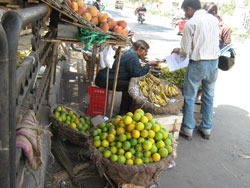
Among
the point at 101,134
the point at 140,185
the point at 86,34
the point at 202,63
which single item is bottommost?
the point at 140,185

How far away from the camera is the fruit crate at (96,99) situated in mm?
4646

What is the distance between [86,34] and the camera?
2906 mm

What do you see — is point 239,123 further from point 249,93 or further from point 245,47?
point 245,47

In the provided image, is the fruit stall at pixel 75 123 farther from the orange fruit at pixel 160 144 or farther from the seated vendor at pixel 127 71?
the seated vendor at pixel 127 71

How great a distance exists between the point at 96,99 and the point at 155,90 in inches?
46.3

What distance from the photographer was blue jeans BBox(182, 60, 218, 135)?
4.10 meters

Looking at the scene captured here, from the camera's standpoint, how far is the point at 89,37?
2.88 m

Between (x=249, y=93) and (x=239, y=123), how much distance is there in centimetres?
251

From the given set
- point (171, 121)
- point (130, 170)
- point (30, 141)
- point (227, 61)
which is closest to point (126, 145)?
point (130, 170)

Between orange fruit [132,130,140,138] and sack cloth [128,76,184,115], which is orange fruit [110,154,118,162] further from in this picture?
sack cloth [128,76,184,115]

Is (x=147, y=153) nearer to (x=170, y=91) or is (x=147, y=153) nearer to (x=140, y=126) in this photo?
(x=140, y=126)

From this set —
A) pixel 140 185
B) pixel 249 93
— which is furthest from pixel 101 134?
pixel 249 93

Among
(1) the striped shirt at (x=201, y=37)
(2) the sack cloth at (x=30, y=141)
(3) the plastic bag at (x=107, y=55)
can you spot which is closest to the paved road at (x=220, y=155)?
(1) the striped shirt at (x=201, y=37)

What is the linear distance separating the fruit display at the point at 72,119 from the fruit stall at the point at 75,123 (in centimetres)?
2
